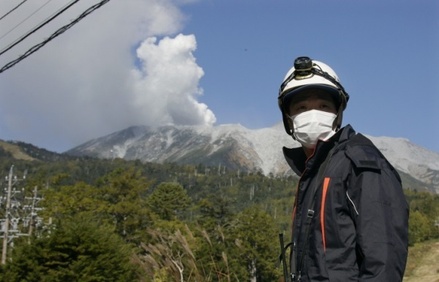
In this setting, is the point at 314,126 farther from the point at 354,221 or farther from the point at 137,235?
the point at 137,235

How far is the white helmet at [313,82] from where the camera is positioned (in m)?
2.20

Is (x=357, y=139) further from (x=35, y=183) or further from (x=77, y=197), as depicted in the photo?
(x=35, y=183)

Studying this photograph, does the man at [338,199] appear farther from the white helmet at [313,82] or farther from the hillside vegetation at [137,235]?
the hillside vegetation at [137,235]

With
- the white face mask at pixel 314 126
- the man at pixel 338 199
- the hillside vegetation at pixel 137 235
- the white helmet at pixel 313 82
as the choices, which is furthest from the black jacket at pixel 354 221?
the hillside vegetation at pixel 137 235

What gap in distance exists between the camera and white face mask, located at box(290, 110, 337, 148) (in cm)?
213

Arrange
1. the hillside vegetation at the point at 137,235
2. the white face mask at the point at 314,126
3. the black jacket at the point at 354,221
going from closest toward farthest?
the black jacket at the point at 354,221 → the white face mask at the point at 314,126 → the hillside vegetation at the point at 137,235

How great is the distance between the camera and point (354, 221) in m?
1.86

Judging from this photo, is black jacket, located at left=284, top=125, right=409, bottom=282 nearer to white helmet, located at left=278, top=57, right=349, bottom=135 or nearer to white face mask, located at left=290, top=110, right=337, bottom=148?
white face mask, located at left=290, top=110, right=337, bottom=148

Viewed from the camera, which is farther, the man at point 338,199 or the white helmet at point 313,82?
the white helmet at point 313,82

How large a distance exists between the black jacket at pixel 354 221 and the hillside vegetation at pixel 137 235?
2735 mm

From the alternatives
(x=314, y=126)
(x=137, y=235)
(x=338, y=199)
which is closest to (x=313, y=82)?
(x=314, y=126)

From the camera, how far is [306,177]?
2145 millimetres

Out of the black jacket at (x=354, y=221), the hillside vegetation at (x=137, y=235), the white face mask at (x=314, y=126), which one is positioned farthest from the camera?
the hillside vegetation at (x=137, y=235)

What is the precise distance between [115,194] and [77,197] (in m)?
4.35
